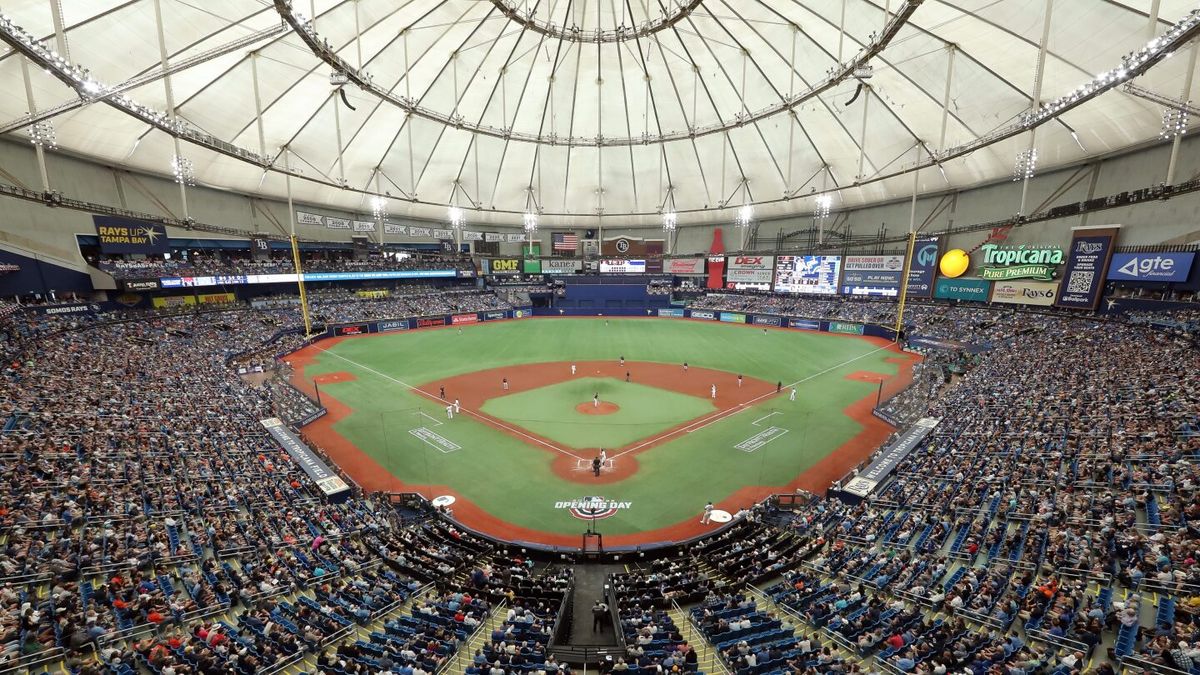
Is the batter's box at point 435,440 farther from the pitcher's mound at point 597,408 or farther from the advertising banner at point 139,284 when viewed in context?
the advertising banner at point 139,284

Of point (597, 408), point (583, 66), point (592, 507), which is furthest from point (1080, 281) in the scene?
point (583, 66)

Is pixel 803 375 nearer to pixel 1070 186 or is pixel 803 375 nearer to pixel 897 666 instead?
pixel 1070 186

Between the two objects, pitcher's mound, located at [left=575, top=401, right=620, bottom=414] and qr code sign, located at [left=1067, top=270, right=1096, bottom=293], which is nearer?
pitcher's mound, located at [left=575, top=401, right=620, bottom=414]

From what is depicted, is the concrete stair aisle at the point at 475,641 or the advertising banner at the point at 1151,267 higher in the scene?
the advertising banner at the point at 1151,267

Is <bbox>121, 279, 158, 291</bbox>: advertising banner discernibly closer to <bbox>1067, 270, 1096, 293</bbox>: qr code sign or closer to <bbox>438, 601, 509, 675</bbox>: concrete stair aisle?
<bbox>438, 601, 509, 675</bbox>: concrete stair aisle

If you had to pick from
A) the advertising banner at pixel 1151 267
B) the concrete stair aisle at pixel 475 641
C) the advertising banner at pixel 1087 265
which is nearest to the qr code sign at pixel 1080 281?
the advertising banner at pixel 1087 265

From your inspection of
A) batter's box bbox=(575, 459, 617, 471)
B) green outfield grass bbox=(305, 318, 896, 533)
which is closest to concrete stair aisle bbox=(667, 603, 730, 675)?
green outfield grass bbox=(305, 318, 896, 533)
